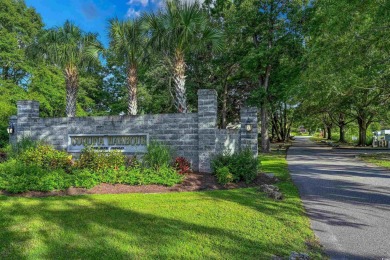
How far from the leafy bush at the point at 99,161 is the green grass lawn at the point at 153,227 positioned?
162 cm

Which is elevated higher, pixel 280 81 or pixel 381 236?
pixel 280 81

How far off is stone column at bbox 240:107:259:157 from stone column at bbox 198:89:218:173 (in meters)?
0.98

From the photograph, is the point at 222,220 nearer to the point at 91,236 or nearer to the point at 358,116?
the point at 91,236

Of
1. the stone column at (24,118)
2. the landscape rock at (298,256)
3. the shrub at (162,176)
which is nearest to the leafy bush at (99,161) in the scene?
the shrub at (162,176)

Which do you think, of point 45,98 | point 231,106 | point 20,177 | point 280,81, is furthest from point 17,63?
point 280,81

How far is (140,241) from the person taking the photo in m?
3.59

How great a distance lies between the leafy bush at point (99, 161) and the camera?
755cm

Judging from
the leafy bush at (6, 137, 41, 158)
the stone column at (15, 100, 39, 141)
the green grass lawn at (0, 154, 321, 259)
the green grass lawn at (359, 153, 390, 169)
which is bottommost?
the green grass lawn at (0, 154, 321, 259)

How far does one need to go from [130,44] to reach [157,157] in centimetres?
536

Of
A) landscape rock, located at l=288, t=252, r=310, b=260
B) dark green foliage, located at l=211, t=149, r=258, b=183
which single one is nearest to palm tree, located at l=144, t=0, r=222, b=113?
dark green foliage, located at l=211, t=149, r=258, b=183

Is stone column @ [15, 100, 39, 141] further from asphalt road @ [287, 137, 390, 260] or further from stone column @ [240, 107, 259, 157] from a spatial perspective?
asphalt road @ [287, 137, 390, 260]

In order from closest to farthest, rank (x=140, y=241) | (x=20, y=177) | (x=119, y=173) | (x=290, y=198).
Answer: (x=140, y=241), (x=290, y=198), (x=20, y=177), (x=119, y=173)

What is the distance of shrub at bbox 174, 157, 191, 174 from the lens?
7.90 metres

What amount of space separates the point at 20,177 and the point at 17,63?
15050mm
